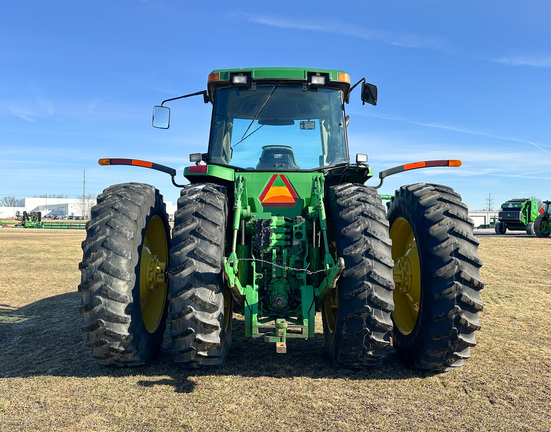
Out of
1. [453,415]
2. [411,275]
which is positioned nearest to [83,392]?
[453,415]

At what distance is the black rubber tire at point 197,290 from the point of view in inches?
144

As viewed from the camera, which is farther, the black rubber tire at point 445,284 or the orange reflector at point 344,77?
the orange reflector at point 344,77

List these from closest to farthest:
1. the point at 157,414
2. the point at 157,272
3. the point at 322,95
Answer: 1. the point at 157,414
2. the point at 157,272
3. the point at 322,95

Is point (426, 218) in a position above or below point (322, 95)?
below

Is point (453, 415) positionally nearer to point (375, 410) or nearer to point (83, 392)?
point (375, 410)

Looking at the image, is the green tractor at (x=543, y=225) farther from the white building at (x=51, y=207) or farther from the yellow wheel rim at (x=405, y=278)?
the white building at (x=51, y=207)

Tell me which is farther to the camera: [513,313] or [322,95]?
[513,313]

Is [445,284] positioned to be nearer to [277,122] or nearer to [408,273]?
[408,273]

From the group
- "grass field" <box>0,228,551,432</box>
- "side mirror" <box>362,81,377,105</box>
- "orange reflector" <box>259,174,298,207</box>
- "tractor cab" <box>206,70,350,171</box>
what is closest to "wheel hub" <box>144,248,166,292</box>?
"grass field" <box>0,228,551,432</box>

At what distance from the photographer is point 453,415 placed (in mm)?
3221

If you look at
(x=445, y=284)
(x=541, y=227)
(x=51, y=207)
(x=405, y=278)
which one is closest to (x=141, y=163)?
(x=405, y=278)

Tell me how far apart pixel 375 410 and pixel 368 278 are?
0.97 metres

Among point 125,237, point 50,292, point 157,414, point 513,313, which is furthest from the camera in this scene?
point 50,292

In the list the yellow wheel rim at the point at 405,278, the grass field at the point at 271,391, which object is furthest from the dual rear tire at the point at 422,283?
the yellow wheel rim at the point at 405,278
